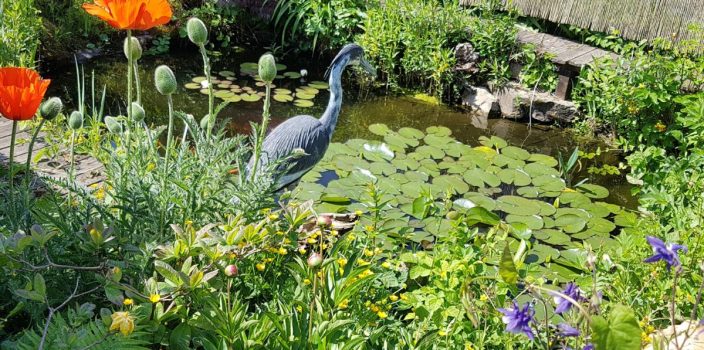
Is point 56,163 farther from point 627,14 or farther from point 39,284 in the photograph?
point 627,14

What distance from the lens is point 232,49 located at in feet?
20.6

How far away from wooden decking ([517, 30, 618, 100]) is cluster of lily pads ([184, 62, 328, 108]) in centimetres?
163

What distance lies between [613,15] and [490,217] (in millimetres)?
2704

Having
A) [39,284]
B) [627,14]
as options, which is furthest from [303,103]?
[39,284]

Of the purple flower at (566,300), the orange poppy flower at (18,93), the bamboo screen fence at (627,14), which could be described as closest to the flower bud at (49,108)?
the orange poppy flower at (18,93)

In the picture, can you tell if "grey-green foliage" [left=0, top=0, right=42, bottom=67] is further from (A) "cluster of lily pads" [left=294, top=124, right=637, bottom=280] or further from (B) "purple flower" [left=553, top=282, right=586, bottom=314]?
(B) "purple flower" [left=553, top=282, right=586, bottom=314]

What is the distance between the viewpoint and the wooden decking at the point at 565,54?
198 inches

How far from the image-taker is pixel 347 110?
5180mm

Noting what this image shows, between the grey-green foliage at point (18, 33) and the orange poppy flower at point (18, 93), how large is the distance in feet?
8.12

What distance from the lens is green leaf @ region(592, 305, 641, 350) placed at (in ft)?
3.85

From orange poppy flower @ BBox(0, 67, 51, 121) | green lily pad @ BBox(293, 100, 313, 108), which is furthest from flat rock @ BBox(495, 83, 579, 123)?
orange poppy flower @ BBox(0, 67, 51, 121)

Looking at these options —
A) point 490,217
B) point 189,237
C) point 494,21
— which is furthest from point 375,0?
point 189,237

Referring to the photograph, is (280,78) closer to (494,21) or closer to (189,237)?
(494,21)

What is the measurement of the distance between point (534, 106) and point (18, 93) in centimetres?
413
